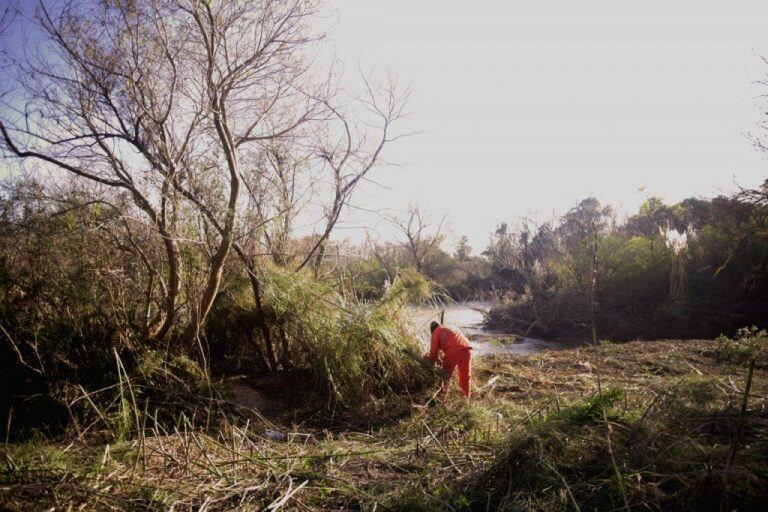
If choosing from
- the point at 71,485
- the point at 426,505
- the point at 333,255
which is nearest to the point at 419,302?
the point at 333,255

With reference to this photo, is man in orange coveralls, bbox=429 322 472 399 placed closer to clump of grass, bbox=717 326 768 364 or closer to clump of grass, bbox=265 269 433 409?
clump of grass, bbox=265 269 433 409

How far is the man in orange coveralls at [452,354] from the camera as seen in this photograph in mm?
5984

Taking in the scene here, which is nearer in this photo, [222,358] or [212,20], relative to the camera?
[212,20]

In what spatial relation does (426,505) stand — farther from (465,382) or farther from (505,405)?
(465,382)

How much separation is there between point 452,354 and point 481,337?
928cm

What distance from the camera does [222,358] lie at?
7133 mm

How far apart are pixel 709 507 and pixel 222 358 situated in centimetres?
654

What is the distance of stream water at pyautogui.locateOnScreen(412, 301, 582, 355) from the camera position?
7.30 meters

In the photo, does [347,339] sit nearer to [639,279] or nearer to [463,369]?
[463,369]

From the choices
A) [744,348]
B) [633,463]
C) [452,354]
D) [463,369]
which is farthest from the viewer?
→ [744,348]

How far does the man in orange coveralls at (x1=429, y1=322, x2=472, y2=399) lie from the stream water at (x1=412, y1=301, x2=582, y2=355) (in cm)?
70

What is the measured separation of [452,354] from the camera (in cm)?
610

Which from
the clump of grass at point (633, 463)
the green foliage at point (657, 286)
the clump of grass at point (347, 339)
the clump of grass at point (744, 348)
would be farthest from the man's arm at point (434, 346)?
the green foliage at point (657, 286)

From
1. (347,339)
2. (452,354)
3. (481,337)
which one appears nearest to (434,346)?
(452,354)
